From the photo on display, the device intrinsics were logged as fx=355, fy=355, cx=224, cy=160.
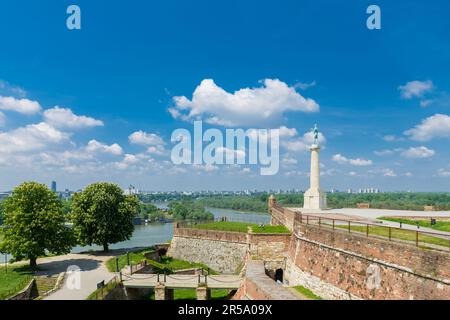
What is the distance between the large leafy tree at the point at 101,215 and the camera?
30328 millimetres

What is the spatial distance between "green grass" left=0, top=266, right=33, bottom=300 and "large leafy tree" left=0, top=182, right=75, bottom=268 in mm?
929

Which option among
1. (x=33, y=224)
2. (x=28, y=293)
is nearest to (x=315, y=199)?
(x=33, y=224)

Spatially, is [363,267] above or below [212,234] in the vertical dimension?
above

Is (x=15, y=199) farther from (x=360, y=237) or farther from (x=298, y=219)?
(x=360, y=237)

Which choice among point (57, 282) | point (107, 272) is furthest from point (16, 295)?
point (107, 272)

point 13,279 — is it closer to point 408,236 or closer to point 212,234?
point 212,234

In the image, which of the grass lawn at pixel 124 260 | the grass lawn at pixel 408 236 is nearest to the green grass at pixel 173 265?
the grass lawn at pixel 124 260

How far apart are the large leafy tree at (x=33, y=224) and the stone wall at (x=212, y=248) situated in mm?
11030

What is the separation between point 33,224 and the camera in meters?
24.1

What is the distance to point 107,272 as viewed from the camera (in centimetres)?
2394

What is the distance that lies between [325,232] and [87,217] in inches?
840

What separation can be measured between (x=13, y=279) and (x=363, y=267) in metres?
20.8
